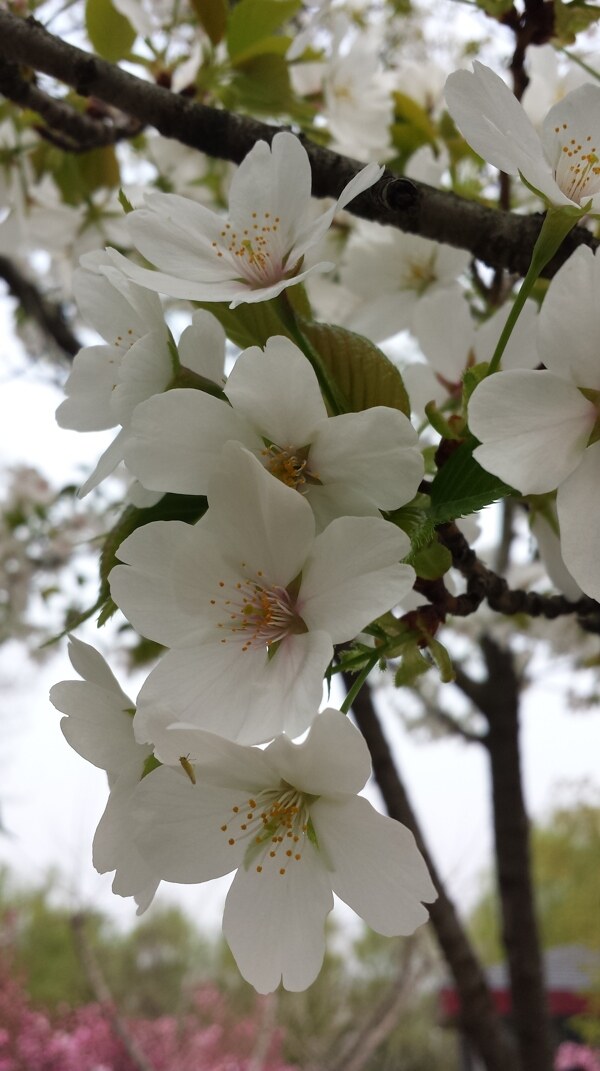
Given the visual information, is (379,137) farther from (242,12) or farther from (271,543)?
(271,543)

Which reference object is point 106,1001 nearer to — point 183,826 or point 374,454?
point 183,826

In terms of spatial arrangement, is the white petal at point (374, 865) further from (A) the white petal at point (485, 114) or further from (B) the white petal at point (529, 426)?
(A) the white petal at point (485, 114)

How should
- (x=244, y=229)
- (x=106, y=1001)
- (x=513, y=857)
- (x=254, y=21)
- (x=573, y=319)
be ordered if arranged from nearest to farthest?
1. (x=573, y=319)
2. (x=244, y=229)
3. (x=254, y=21)
4. (x=513, y=857)
5. (x=106, y=1001)

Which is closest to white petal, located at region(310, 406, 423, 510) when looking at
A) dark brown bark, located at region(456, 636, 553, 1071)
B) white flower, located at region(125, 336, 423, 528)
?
white flower, located at region(125, 336, 423, 528)

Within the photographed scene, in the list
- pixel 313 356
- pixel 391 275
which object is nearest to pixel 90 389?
pixel 313 356

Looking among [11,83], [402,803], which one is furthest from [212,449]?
[402,803]

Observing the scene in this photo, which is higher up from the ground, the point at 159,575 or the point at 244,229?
the point at 244,229

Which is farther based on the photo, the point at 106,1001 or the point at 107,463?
the point at 106,1001
